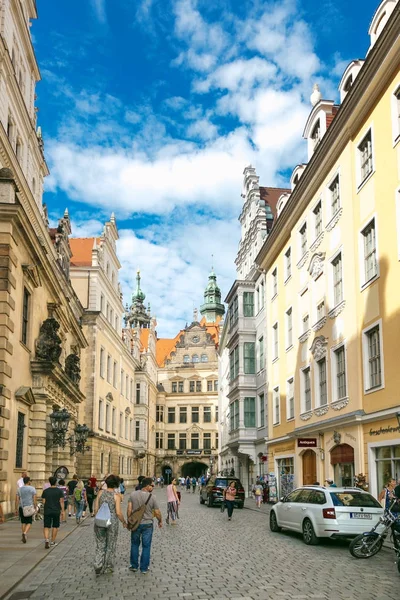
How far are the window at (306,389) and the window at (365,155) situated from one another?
9408mm

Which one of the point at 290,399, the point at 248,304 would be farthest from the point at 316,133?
the point at 248,304

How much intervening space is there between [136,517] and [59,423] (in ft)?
46.3

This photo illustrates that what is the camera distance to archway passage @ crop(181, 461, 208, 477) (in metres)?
91.0

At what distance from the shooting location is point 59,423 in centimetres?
2483

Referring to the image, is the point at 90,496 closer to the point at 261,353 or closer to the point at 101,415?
the point at 261,353

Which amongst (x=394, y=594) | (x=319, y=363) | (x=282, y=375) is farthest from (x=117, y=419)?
(x=394, y=594)

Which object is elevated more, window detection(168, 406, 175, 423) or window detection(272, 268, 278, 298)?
window detection(272, 268, 278, 298)

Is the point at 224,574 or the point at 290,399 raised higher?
the point at 290,399

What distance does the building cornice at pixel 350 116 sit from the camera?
19.7m

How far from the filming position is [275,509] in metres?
19.2

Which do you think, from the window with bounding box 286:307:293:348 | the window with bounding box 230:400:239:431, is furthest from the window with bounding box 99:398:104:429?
the window with bounding box 286:307:293:348

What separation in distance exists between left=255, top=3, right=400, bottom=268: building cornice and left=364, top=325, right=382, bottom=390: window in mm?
7210

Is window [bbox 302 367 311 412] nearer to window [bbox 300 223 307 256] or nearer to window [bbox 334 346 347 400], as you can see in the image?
window [bbox 334 346 347 400]

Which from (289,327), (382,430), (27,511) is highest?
(289,327)
